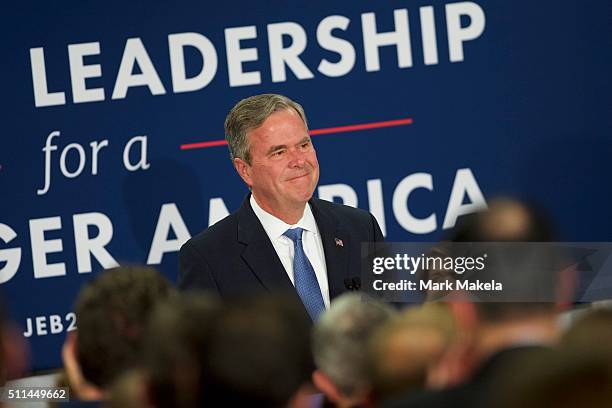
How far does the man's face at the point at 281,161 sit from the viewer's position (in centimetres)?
413

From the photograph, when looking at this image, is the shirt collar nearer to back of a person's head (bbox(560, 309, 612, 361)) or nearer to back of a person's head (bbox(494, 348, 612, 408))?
back of a person's head (bbox(560, 309, 612, 361))

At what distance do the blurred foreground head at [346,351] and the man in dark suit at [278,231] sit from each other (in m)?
1.39

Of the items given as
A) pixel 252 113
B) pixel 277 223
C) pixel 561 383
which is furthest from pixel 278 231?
pixel 561 383

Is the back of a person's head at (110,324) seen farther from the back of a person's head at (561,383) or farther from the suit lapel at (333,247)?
the suit lapel at (333,247)

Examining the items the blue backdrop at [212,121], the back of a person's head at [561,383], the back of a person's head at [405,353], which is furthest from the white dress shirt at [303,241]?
the back of a person's head at [561,383]

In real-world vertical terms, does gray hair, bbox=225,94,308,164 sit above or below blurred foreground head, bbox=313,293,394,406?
above

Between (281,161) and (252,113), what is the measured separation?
0.20 m

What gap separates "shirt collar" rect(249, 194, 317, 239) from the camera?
410 cm

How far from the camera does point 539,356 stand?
61.3 inches

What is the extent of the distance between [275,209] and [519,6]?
1.95m

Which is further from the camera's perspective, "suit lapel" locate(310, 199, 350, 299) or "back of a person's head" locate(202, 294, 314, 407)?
"suit lapel" locate(310, 199, 350, 299)

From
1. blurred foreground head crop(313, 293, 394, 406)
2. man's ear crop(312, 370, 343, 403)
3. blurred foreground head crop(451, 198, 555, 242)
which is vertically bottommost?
man's ear crop(312, 370, 343, 403)

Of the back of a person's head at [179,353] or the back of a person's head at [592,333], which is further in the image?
the back of a person's head at [179,353]

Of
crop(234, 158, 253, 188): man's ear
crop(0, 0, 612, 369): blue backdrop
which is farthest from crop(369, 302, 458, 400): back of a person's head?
crop(0, 0, 612, 369): blue backdrop
